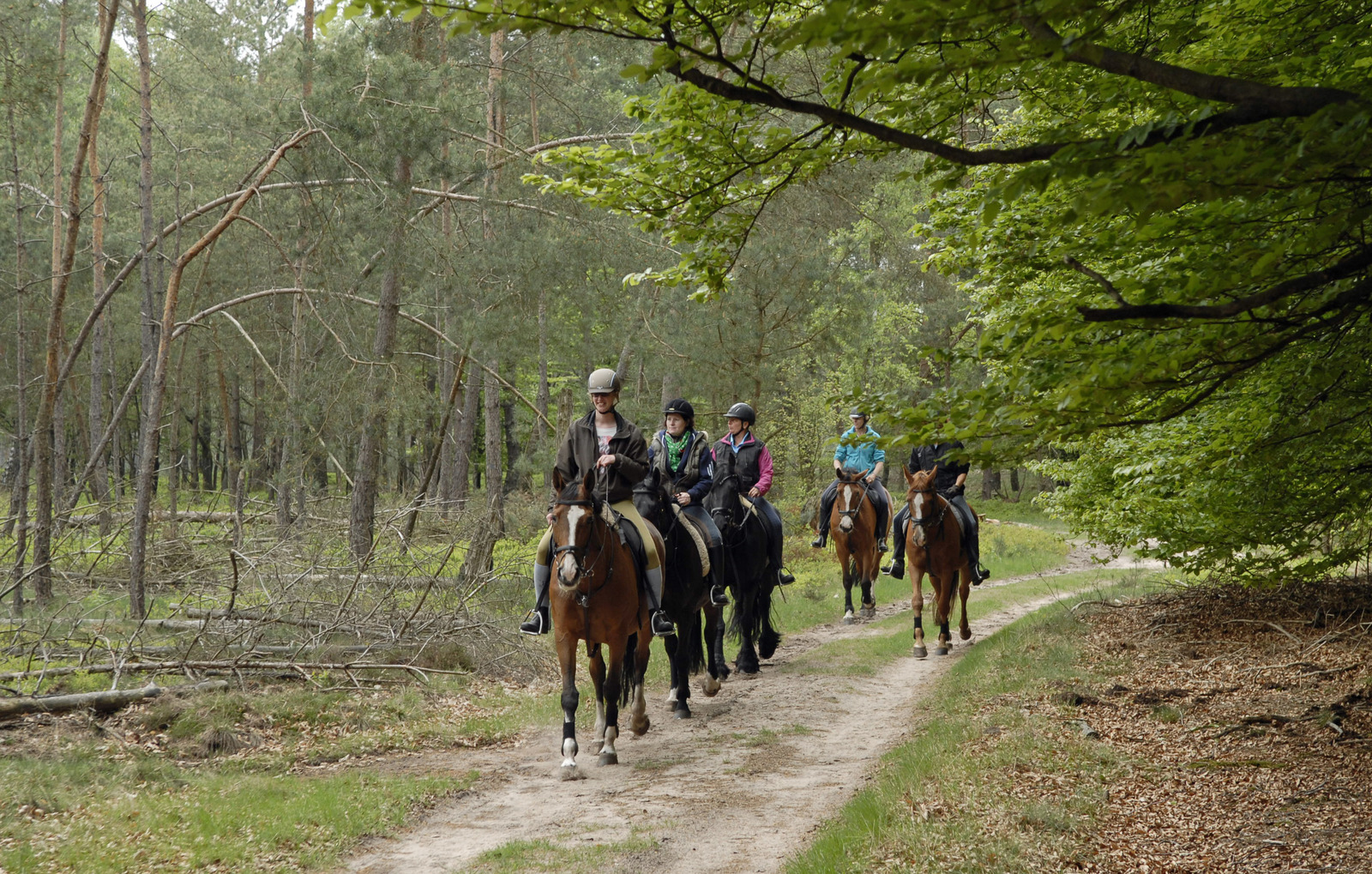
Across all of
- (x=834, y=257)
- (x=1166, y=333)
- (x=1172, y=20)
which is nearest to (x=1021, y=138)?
(x=1172, y=20)

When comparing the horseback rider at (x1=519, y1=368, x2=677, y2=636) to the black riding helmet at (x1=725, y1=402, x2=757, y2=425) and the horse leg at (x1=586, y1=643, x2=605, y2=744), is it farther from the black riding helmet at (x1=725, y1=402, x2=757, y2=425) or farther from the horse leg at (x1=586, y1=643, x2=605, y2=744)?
the black riding helmet at (x1=725, y1=402, x2=757, y2=425)

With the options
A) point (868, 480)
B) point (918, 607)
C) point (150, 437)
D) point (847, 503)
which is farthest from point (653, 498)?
point (868, 480)

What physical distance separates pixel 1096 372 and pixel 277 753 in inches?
293

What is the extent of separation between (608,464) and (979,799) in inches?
151

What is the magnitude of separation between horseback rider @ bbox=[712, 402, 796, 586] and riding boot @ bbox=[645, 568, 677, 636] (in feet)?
11.7

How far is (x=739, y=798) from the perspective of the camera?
277 inches

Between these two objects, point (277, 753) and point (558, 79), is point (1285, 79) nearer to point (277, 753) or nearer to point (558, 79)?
point (277, 753)

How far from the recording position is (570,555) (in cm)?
754

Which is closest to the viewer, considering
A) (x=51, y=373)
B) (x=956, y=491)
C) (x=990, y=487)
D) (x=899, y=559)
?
(x=51, y=373)

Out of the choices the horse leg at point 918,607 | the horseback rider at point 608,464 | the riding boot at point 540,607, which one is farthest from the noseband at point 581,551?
the horse leg at point 918,607

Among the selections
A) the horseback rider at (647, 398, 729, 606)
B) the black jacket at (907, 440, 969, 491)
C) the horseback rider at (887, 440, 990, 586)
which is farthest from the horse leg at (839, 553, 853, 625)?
the horseback rider at (647, 398, 729, 606)

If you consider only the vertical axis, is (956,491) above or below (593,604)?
above

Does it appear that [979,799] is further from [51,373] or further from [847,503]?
[51,373]

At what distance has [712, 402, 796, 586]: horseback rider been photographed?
40.0 feet
